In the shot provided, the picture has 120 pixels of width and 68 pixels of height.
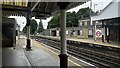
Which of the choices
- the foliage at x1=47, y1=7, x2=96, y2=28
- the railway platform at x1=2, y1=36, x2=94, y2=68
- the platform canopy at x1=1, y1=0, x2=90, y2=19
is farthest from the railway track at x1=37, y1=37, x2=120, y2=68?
the foliage at x1=47, y1=7, x2=96, y2=28

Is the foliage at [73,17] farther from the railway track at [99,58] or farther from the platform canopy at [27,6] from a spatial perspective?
the railway track at [99,58]

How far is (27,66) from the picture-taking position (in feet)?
34.1

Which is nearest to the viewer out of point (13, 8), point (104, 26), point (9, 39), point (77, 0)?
point (77, 0)

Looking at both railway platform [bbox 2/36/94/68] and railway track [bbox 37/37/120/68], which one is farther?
railway track [bbox 37/37/120/68]

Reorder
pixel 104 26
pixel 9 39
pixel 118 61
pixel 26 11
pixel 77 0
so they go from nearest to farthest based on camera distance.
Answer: pixel 77 0 < pixel 118 61 < pixel 26 11 < pixel 9 39 < pixel 104 26

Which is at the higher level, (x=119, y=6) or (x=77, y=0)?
(x=119, y=6)

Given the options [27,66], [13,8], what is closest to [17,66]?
[27,66]

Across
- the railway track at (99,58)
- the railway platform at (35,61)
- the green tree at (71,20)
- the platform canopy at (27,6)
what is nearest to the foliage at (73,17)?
the green tree at (71,20)

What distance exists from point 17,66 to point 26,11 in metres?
7.48

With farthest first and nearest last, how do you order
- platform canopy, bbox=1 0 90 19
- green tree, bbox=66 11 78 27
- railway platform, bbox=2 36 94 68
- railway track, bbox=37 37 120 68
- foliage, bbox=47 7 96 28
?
foliage, bbox=47 7 96 28 < green tree, bbox=66 11 78 27 < platform canopy, bbox=1 0 90 19 < railway track, bbox=37 37 120 68 < railway platform, bbox=2 36 94 68

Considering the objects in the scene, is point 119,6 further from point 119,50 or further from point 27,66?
point 27,66

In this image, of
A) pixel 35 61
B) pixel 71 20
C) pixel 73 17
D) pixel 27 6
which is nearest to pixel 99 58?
pixel 35 61

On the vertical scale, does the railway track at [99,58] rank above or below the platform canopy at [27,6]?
below

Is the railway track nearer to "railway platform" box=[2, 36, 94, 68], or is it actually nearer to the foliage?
"railway platform" box=[2, 36, 94, 68]
